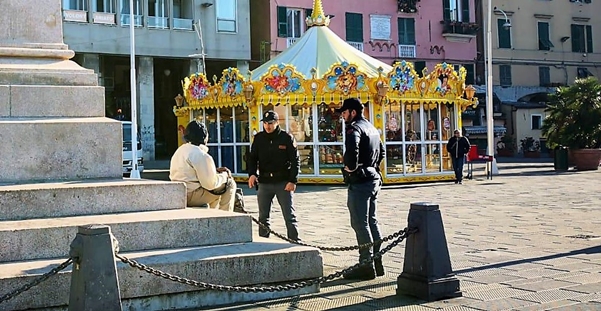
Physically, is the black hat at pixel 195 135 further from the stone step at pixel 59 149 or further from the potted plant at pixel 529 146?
the potted plant at pixel 529 146

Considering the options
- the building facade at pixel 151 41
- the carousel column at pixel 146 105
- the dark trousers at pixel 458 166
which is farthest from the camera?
the carousel column at pixel 146 105

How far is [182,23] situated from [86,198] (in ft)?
96.2

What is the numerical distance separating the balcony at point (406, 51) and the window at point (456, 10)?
3.19m

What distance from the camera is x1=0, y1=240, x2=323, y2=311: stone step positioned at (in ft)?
17.9

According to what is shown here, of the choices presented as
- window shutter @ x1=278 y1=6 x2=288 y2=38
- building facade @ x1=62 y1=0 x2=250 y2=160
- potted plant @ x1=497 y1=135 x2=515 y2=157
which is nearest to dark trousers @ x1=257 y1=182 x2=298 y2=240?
building facade @ x1=62 y1=0 x2=250 y2=160

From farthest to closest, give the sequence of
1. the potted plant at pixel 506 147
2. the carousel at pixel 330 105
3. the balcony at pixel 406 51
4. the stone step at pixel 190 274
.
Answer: the potted plant at pixel 506 147, the balcony at pixel 406 51, the carousel at pixel 330 105, the stone step at pixel 190 274

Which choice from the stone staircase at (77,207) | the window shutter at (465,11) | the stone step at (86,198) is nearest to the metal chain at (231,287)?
the stone staircase at (77,207)

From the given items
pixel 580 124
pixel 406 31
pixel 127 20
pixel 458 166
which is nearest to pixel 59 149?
pixel 458 166

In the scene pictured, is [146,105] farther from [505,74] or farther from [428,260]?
[428,260]

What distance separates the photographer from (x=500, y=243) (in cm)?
958

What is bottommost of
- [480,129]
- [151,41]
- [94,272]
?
[94,272]

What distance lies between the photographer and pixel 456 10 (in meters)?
43.8

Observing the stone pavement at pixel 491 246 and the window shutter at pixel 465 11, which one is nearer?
the stone pavement at pixel 491 246

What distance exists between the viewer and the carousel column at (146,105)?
34.3m
